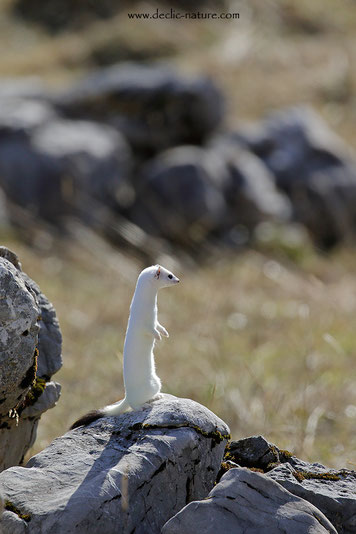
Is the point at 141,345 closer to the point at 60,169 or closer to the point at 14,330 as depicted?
the point at 14,330

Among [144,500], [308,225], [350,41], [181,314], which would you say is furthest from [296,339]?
[350,41]

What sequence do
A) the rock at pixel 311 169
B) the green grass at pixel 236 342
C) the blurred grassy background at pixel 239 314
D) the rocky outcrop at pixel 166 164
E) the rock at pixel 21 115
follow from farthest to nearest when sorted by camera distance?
the rock at pixel 311 169
the rock at pixel 21 115
the rocky outcrop at pixel 166 164
the blurred grassy background at pixel 239 314
the green grass at pixel 236 342

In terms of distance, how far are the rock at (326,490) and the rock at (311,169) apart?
513 inches

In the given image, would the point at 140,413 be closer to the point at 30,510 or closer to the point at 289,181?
the point at 30,510

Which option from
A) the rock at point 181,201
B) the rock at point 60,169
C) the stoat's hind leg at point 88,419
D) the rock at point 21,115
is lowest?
the rock at point 181,201

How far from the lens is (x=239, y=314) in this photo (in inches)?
433

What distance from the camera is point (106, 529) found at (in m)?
3.30

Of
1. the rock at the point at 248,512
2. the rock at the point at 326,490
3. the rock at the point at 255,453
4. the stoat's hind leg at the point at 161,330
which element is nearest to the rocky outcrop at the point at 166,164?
the stoat's hind leg at the point at 161,330

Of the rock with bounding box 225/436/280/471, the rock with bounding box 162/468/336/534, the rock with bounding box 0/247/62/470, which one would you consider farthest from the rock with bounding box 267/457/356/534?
the rock with bounding box 0/247/62/470

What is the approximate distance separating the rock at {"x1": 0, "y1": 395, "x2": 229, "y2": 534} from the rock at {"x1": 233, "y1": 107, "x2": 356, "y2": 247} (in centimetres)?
1327

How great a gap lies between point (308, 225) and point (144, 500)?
45.7 feet

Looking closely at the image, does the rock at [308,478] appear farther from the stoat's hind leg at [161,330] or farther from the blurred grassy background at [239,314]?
the blurred grassy background at [239,314]

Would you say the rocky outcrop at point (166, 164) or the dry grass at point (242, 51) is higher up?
the rocky outcrop at point (166, 164)

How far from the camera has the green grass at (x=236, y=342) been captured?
21.7ft
